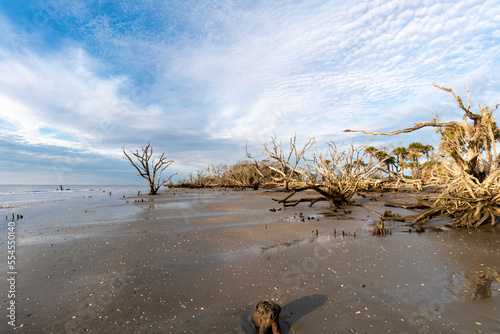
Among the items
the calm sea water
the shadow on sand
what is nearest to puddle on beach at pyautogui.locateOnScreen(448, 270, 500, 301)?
the shadow on sand

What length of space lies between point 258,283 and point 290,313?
878mm

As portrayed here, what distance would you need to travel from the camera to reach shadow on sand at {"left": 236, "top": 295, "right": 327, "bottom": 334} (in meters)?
2.49

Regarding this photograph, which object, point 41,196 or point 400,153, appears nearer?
point 41,196

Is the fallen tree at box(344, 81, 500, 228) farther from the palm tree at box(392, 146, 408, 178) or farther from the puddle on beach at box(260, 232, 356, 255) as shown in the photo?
the palm tree at box(392, 146, 408, 178)

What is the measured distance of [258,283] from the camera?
3535mm

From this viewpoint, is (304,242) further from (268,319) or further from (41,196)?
(41,196)

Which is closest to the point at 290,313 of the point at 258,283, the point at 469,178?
the point at 258,283

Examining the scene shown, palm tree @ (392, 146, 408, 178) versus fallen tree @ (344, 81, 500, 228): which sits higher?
palm tree @ (392, 146, 408, 178)

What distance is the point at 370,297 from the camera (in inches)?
120

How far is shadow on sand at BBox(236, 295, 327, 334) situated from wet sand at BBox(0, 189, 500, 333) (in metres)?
0.01

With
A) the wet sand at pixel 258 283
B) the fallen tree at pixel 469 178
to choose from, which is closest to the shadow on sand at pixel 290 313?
the wet sand at pixel 258 283

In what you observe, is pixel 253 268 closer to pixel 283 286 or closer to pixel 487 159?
pixel 283 286

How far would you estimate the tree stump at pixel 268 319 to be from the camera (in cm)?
229

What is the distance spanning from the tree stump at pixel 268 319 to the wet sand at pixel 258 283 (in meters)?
0.20
